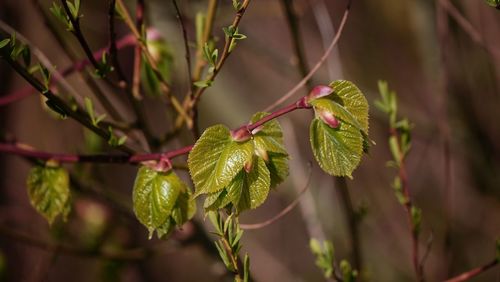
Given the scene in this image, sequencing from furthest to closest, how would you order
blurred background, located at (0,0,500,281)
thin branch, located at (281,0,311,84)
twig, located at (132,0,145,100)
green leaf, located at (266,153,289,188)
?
blurred background, located at (0,0,500,281) < thin branch, located at (281,0,311,84) < twig, located at (132,0,145,100) < green leaf, located at (266,153,289,188)

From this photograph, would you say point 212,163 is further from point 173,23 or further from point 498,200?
point 498,200

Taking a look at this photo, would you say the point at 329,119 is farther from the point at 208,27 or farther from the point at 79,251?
the point at 79,251

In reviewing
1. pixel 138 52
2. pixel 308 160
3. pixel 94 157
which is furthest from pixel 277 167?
pixel 308 160

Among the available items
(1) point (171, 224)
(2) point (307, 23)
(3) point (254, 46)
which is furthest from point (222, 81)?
(1) point (171, 224)

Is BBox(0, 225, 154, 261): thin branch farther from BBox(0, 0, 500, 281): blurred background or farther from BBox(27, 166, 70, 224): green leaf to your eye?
BBox(27, 166, 70, 224): green leaf

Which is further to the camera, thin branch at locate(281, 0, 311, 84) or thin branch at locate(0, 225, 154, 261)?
thin branch at locate(0, 225, 154, 261)

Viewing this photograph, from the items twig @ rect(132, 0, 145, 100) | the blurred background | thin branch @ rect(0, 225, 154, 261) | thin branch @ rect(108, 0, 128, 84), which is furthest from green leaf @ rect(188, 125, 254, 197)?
thin branch @ rect(0, 225, 154, 261)
